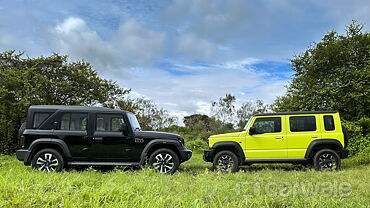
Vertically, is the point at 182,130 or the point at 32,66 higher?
the point at 32,66

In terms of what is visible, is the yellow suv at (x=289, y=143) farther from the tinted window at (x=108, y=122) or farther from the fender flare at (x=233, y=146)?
the tinted window at (x=108, y=122)

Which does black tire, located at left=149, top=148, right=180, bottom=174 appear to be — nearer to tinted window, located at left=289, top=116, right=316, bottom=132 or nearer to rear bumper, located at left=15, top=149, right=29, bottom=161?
rear bumper, located at left=15, top=149, right=29, bottom=161

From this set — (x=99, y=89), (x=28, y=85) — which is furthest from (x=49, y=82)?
(x=99, y=89)

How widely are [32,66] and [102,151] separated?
336 inches

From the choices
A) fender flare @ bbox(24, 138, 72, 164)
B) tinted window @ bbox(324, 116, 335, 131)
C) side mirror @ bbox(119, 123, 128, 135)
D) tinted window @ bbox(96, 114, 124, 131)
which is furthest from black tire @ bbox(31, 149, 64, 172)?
tinted window @ bbox(324, 116, 335, 131)

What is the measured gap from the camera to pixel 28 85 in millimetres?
12234

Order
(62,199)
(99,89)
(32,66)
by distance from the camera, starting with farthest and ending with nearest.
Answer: (99,89)
(32,66)
(62,199)

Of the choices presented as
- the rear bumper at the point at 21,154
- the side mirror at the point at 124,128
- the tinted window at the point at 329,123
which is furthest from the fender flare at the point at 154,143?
the tinted window at the point at 329,123

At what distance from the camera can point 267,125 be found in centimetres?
813

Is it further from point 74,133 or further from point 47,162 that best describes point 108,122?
point 47,162

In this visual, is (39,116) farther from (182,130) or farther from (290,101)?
(182,130)

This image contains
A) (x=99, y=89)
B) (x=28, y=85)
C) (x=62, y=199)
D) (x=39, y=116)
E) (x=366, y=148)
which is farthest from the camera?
(x=99, y=89)

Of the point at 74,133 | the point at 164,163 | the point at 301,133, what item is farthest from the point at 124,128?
the point at 301,133

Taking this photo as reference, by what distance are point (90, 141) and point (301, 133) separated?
233 inches
